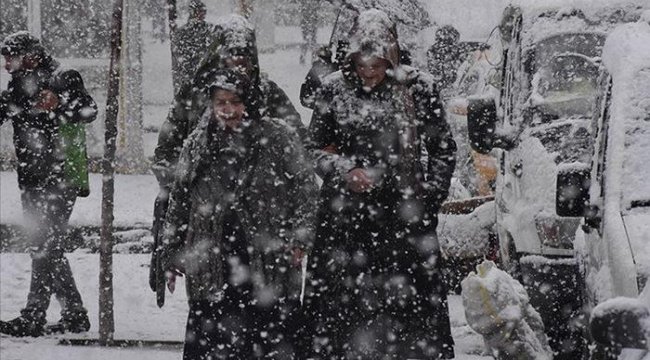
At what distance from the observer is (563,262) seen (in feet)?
20.8

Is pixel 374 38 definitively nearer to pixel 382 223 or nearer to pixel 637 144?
pixel 382 223

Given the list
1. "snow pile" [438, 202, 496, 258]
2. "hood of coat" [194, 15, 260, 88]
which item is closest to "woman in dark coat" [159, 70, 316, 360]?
"hood of coat" [194, 15, 260, 88]

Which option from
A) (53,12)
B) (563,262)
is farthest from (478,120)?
(53,12)

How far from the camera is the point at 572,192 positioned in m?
4.81

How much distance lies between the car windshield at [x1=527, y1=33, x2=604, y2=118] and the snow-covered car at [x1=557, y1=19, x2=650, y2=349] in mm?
2031

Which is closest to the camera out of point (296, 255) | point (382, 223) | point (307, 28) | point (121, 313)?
point (296, 255)

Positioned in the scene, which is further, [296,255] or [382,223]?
[382,223]

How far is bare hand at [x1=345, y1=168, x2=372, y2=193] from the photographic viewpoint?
580 cm

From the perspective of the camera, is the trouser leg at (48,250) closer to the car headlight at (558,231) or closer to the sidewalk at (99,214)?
the car headlight at (558,231)

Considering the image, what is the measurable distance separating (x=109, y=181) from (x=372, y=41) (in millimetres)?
2144

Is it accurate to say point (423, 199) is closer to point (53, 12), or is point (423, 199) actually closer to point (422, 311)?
point (422, 311)

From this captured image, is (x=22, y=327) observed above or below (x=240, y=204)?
below

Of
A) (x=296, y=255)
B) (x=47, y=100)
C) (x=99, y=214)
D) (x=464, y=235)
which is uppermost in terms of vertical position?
(x=47, y=100)

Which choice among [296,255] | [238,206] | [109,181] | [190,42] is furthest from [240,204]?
[190,42]
